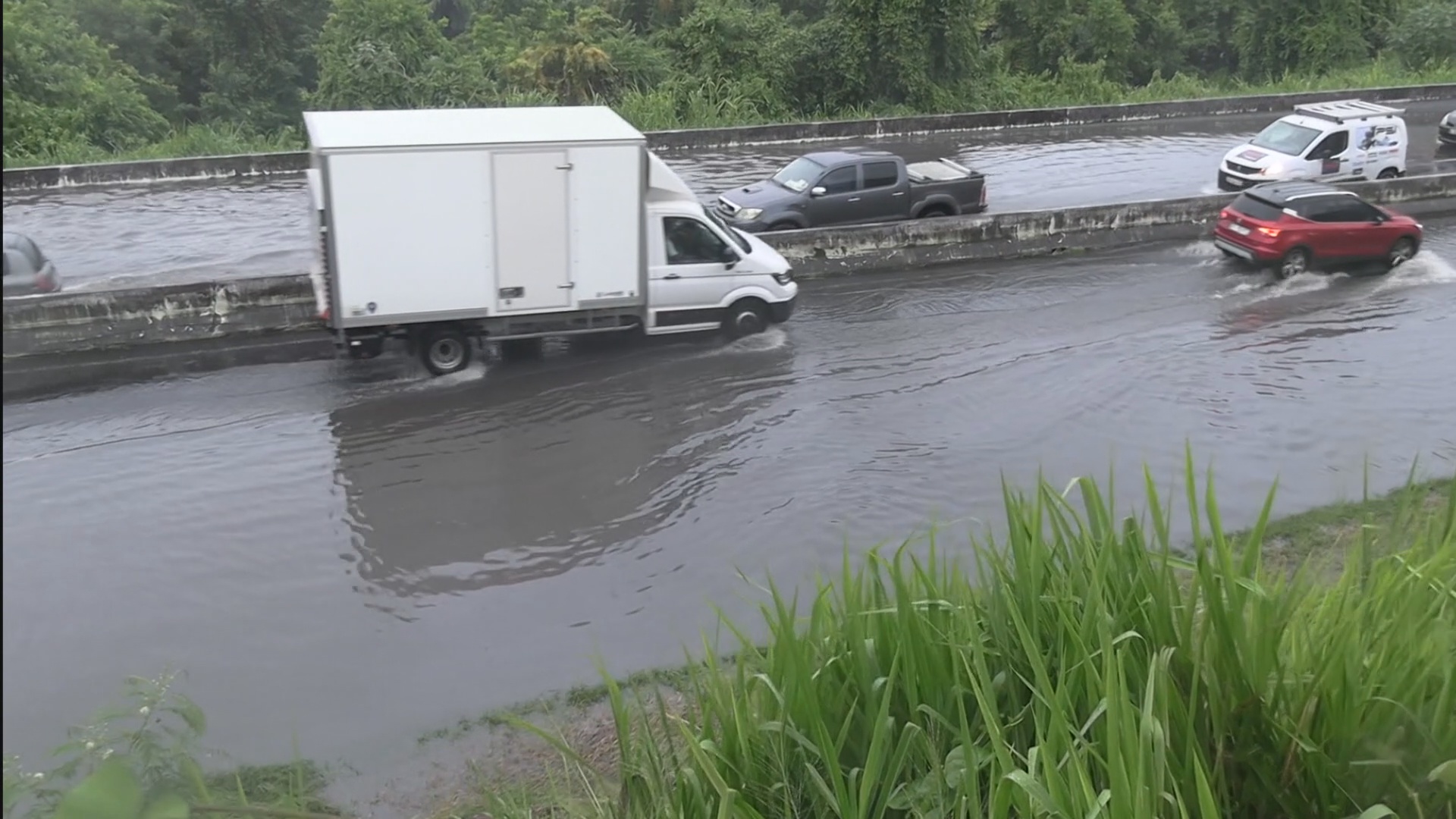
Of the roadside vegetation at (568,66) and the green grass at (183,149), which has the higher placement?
the roadside vegetation at (568,66)

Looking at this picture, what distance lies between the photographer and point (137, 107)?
30734mm

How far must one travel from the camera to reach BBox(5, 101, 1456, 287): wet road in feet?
62.7

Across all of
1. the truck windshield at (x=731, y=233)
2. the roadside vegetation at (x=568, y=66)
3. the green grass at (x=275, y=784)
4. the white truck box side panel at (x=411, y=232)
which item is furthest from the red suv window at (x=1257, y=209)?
the green grass at (x=275, y=784)

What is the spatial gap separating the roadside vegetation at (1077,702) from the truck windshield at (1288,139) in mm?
21042

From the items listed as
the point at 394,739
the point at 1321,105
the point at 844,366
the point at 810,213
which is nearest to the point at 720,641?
the point at 394,739

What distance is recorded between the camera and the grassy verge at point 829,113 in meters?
27.1

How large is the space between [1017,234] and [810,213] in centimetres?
Answer: 338

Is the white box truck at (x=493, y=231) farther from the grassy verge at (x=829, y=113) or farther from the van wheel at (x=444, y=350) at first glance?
the grassy verge at (x=829, y=113)

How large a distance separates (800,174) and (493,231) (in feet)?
25.4

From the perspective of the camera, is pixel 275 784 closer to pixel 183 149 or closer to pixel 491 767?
pixel 491 767

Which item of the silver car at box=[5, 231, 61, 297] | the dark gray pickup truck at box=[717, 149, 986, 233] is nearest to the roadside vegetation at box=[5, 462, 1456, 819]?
the silver car at box=[5, 231, 61, 297]

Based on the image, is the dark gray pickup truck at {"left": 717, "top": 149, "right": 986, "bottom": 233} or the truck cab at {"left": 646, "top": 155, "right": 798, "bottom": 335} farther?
the dark gray pickup truck at {"left": 717, "top": 149, "right": 986, "bottom": 233}

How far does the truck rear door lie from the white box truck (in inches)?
223

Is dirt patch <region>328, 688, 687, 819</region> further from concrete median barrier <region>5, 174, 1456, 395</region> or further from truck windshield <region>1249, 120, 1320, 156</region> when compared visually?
truck windshield <region>1249, 120, 1320, 156</region>
